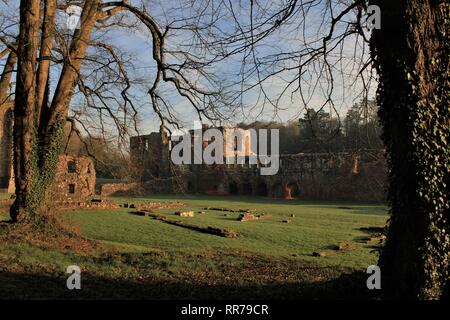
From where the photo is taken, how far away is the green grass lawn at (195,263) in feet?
20.9

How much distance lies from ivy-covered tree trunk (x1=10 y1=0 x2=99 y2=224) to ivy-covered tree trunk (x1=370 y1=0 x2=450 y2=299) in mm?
8326

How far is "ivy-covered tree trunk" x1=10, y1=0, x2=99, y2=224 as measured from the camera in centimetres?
1067

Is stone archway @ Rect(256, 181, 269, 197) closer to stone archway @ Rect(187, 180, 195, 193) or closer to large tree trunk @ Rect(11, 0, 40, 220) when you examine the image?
stone archway @ Rect(187, 180, 195, 193)

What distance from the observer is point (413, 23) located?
16.0 feet

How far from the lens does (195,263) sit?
9367mm

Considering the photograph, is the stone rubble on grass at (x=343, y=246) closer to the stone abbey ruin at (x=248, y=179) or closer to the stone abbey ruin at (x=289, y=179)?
the stone abbey ruin at (x=248, y=179)

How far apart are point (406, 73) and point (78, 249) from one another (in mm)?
8359

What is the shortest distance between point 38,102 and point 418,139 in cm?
1014

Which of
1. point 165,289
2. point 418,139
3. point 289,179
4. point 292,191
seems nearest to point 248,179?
point 292,191

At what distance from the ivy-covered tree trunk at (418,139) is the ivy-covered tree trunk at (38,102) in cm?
833

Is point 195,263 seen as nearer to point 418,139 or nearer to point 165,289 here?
point 165,289

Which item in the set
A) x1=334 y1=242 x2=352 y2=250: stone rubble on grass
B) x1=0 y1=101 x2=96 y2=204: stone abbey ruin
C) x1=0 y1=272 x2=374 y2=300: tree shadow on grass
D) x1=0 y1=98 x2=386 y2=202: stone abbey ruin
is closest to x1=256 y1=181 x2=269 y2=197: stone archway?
x1=0 y1=98 x2=386 y2=202: stone abbey ruin
